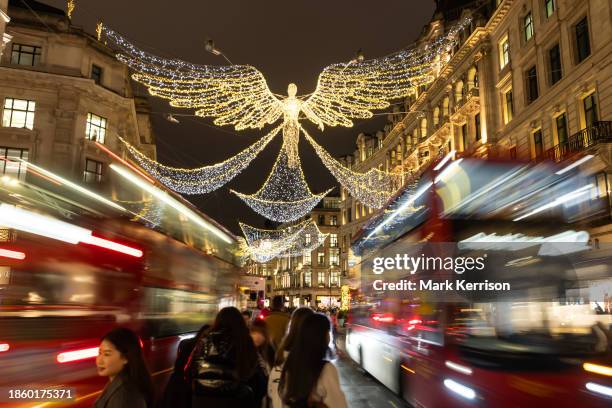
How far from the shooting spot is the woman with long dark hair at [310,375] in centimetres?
346

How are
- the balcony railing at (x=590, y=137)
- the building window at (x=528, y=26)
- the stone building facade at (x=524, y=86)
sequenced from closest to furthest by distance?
1. the balcony railing at (x=590, y=137)
2. the stone building facade at (x=524, y=86)
3. the building window at (x=528, y=26)

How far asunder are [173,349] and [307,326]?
8026 millimetres

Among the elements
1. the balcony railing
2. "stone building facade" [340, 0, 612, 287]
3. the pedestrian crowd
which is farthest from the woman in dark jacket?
the balcony railing

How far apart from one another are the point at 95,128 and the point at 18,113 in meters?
3.95

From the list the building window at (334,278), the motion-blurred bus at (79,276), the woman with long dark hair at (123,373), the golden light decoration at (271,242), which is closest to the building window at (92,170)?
the motion-blurred bus at (79,276)

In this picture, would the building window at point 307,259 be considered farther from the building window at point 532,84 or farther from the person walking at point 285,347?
the person walking at point 285,347

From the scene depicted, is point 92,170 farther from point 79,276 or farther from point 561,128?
point 561,128

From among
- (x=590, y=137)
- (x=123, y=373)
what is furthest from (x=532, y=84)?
(x=123, y=373)

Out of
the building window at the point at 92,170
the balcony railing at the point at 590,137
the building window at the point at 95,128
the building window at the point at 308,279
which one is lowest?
the building window at the point at 308,279

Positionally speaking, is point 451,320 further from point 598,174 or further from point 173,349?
point 598,174

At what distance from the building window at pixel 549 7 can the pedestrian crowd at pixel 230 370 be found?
2515cm

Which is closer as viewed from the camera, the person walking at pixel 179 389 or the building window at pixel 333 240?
the person walking at pixel 179 389

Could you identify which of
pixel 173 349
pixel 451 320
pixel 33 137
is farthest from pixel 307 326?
pixel 33 137

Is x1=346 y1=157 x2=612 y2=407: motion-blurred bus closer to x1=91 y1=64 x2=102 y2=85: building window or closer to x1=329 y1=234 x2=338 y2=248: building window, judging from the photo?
x1=91 y1=64 x2=102 y2=85: building window
